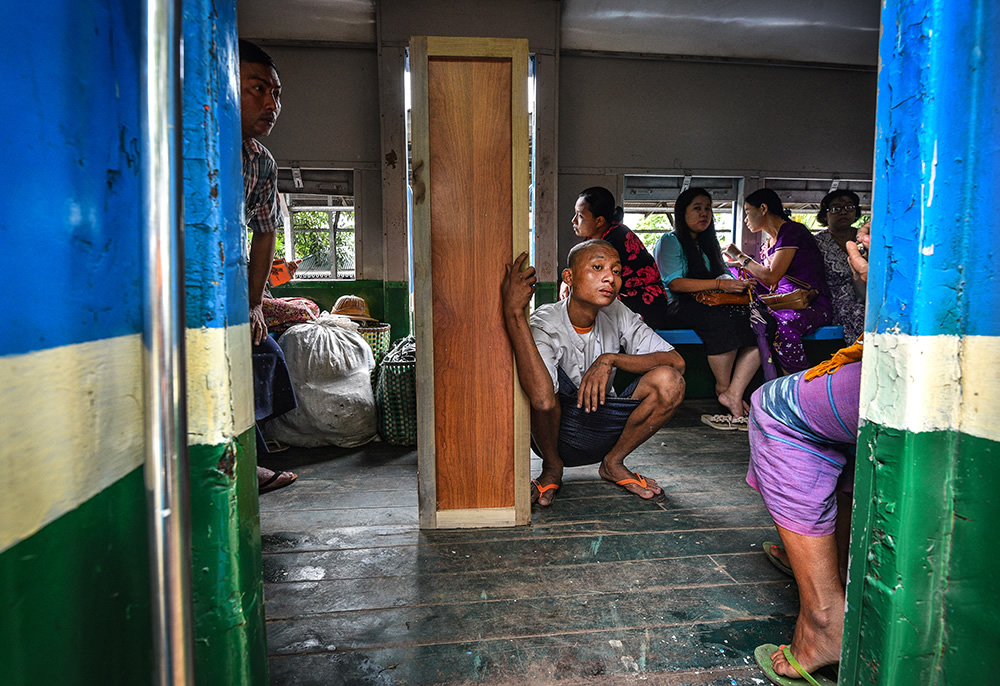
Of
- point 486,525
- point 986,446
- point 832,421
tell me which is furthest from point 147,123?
point 486,525

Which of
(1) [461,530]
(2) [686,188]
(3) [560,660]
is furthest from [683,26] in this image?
(3) [560,660]

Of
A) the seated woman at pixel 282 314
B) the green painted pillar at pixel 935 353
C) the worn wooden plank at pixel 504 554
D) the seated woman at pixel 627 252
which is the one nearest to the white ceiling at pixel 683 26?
the seated woman at pixel 627 252

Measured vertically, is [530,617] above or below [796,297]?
below

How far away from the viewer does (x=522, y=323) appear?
7.17 ft

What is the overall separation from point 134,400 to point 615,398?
208cm

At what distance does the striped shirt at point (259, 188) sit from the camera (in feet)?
7.91

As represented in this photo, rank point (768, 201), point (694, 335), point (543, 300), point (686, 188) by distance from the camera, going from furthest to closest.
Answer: point (686, 188) < point (543, 300) < point (694, 335) < point (768, 201)

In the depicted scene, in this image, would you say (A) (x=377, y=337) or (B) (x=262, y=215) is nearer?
(B) (x=262, y=215)

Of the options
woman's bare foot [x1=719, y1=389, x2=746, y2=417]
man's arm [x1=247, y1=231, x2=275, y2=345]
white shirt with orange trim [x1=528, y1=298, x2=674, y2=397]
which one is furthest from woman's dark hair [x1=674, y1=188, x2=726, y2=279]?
man's arm [x1=247, y1=231, x2=275, y2=345]

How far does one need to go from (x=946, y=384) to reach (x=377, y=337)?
15.9 ft

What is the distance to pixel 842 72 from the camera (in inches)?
283

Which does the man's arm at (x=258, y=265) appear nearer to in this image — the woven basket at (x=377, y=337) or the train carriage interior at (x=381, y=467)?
the train carriage interior at (x=381, y=467)

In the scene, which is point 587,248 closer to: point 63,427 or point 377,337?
point 63,427

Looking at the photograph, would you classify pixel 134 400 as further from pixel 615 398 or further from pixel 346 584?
pixel 615 398
